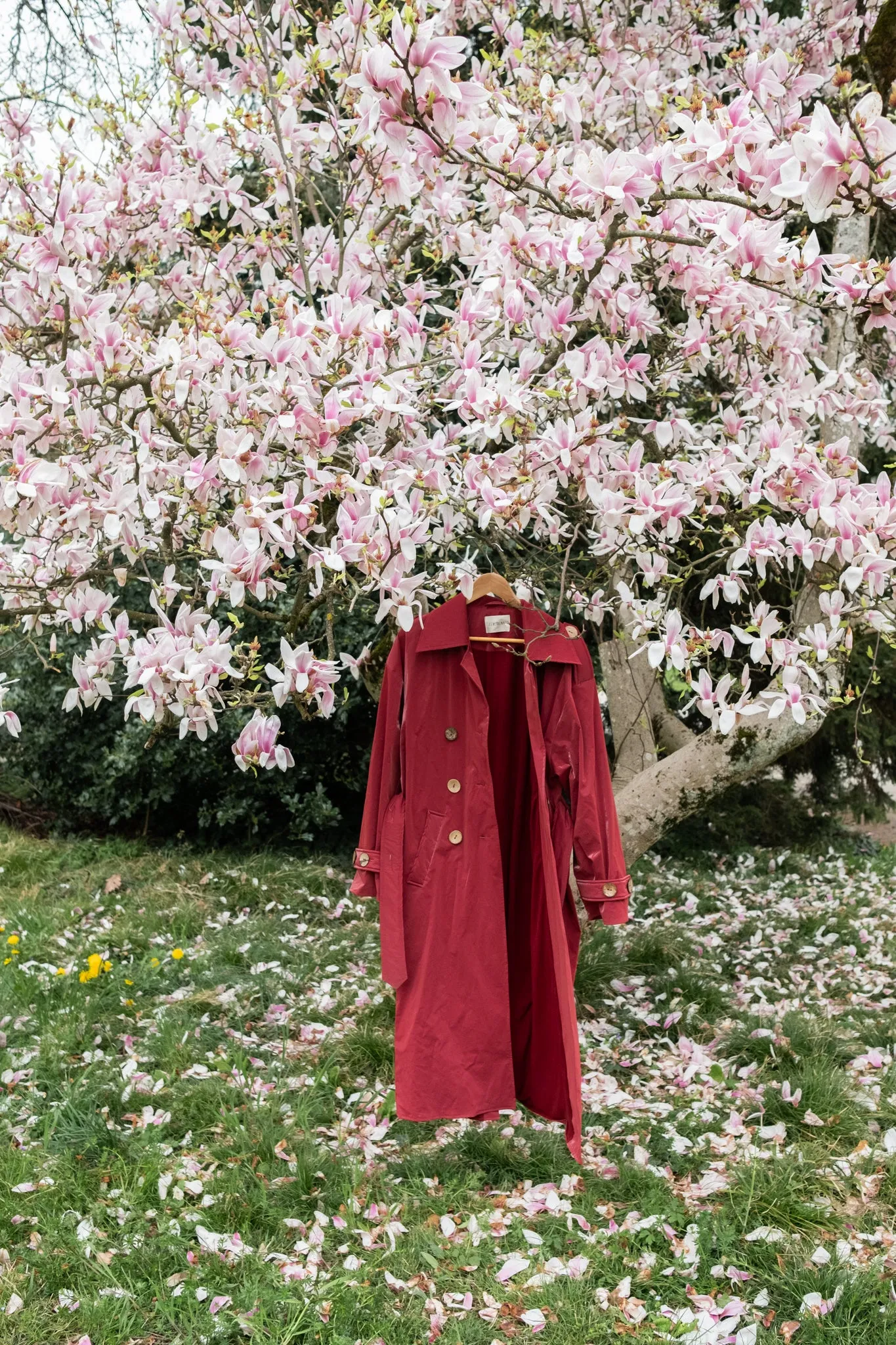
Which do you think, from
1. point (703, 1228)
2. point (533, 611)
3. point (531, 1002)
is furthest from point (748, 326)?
point (703, 1228)

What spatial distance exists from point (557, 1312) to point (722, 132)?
2.51 meters

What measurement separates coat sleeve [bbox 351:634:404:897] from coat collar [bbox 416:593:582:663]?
112mm

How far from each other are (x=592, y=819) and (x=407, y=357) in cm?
123

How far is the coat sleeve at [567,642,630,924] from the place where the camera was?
2.30 m

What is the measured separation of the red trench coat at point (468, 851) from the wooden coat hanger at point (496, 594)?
2cm

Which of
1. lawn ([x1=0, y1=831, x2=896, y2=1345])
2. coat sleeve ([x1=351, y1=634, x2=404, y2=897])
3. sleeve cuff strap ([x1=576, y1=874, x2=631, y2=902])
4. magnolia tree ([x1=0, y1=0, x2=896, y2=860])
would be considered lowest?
lawn ([x1=0, y1=831, x2=896, y2=1345])

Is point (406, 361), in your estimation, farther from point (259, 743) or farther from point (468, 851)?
point (468, 851)

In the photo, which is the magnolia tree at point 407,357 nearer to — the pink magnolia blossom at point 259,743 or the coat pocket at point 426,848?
the pink magnolia blossom at point 259,743

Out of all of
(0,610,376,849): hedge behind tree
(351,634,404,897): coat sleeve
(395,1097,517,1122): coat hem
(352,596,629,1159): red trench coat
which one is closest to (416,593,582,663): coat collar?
(352,596,629,1159): red trench coat

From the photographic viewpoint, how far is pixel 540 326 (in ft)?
7.61

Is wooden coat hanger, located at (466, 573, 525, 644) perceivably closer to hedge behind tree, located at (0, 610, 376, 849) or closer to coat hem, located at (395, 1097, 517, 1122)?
coat hem, located at (395, 1097, 517, 1122)

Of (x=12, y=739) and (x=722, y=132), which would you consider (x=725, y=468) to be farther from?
(x=12, y=739)

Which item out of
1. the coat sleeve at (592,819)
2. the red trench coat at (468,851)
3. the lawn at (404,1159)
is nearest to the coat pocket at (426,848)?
the red trench coat at (468,851)

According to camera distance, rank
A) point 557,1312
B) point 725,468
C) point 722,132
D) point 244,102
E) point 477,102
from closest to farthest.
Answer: point 477,102 → point 722,132 → point 557,1312 → point 725,468 → point 244,102
